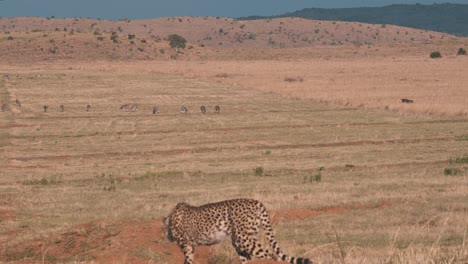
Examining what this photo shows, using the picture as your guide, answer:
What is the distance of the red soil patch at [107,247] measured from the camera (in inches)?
524

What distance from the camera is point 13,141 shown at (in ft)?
123

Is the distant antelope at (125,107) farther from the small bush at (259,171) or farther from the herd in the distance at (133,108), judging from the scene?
the small bush at (259,171)

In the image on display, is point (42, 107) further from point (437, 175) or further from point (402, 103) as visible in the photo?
point (437, 175)

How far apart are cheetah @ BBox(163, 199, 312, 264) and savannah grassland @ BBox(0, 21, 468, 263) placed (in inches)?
30.4

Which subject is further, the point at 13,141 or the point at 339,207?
the point at 13,141

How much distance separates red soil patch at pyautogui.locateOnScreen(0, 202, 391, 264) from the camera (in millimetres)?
13305

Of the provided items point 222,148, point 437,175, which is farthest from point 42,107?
point 437,175

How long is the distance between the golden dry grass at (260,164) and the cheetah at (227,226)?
37.9 inches

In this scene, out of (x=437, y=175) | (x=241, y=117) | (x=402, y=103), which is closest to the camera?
(x=437, y=175)

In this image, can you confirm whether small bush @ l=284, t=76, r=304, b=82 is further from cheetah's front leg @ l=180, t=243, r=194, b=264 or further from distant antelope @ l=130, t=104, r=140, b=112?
cheetah's front leg @ l=180, t=243, r=194, b=264

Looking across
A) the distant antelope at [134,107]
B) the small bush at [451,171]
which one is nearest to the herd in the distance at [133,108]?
the distant antelope at [134,107]

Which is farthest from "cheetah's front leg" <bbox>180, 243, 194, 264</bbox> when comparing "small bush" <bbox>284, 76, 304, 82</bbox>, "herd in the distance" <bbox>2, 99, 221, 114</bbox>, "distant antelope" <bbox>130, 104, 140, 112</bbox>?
"small bush" <bbox>284, 76, 304, 82</bbox>

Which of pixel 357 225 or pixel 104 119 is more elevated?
pixel 357 225

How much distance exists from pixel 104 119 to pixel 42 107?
8488 millimetres
